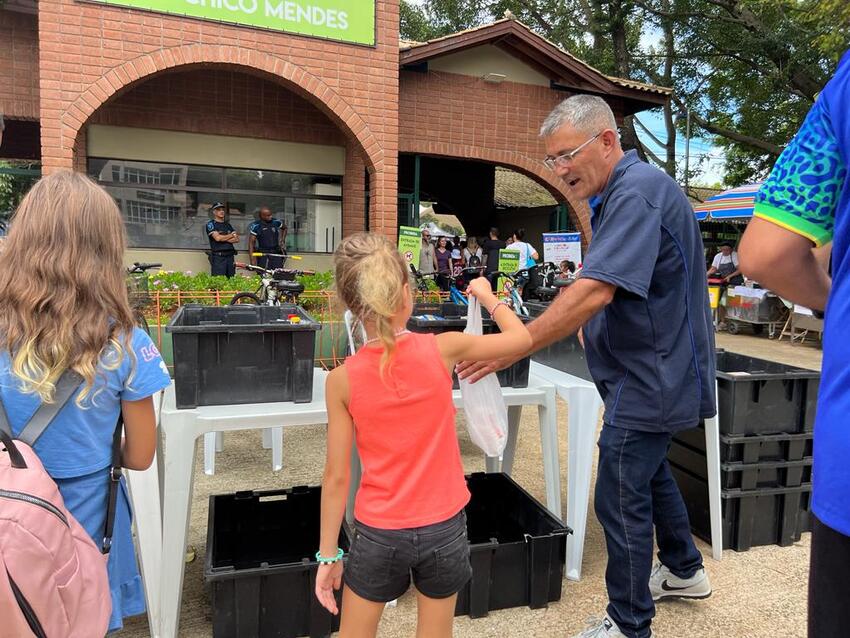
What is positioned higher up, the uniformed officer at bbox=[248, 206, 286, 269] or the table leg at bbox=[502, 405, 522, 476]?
the uniformed officer at bbox=[248, 206, 286, 269]

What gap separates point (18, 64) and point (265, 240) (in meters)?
4.31

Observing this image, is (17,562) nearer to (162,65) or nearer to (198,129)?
(162,65)

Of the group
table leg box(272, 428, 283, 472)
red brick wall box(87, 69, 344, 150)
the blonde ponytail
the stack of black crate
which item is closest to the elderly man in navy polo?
the blonde ponytail

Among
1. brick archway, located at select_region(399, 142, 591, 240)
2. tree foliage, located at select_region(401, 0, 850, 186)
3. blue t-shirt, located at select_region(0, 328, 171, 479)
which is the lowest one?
blue t-shirt, located at select_region(0, 328, 171, 479)

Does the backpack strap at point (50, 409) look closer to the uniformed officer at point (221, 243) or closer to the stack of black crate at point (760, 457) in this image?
the stack of black crate at point (760, 457)

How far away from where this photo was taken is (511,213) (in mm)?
20141

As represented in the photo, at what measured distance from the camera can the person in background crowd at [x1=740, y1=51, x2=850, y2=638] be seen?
1.02 m

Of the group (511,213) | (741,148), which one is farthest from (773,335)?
(741,148)

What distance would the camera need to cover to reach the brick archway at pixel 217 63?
7676 millimetres

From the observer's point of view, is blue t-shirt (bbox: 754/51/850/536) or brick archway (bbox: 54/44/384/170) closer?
blue t-shirt (bbox: 754/51/850/536)

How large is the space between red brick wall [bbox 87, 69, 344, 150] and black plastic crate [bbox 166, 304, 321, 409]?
8.61 metres

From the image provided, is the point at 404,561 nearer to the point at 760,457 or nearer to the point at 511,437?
the point at 511,437

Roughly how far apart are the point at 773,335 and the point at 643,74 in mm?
11549

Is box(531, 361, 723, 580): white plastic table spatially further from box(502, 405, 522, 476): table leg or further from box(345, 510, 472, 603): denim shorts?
box(345, 510, 472, 603): denim shorts
